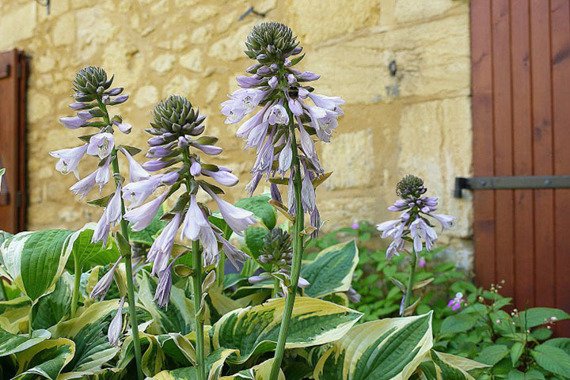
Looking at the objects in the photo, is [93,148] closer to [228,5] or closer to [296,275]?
[296,275]

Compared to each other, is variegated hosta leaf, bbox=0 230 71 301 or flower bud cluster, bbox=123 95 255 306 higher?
flower bud cluster, bbox=123 95 255 306

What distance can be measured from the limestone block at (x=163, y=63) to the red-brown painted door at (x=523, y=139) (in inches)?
84.8

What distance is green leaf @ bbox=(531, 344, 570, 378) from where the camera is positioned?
2.12m

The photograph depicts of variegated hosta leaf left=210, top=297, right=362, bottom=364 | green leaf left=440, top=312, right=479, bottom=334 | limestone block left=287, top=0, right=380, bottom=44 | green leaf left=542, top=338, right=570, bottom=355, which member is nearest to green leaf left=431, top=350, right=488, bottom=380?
variegated hosta leaf left=210, top=297, right=362, bottom=364

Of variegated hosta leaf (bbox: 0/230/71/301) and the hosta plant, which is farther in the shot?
variegated hosta leaf (bbox: 0/230/71/301)

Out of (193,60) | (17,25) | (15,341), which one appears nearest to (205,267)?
(15,341)

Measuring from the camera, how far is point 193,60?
4426mm

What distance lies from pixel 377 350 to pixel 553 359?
1.26 m

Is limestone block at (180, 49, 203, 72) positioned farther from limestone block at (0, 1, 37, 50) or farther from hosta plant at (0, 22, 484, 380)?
hosta plant at (0, 22, 484, 380)

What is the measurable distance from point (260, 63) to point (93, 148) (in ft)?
0.99

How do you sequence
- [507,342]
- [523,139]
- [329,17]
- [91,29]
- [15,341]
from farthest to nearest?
[91,29]
[329,17]
[523,139]
[507,342]
[15,341]

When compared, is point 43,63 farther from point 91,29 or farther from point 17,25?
point 91,29

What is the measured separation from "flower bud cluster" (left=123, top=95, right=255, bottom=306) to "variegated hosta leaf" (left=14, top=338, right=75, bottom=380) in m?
0.36

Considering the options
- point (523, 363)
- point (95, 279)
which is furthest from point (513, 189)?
point (95, 279)
